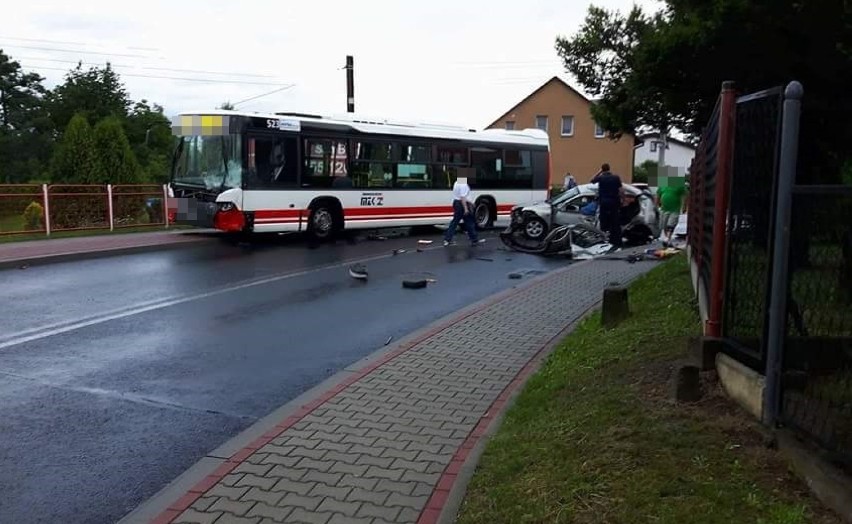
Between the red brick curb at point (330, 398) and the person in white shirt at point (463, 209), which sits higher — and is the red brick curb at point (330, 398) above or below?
below

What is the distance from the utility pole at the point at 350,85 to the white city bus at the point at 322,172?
10443 mm

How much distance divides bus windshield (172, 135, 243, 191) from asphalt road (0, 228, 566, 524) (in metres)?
2.70

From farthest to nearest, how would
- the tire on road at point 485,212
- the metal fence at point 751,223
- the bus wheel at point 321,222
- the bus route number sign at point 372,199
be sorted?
the tire on road at point 485,212, the bus route number sign at point 372,199, the bus wheel at point 321,222, the metal fence at point 751,223

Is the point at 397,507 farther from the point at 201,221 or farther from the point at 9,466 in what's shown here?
the point at 201,221

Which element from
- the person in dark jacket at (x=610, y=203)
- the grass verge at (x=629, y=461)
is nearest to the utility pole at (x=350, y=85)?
the person in dark jacket at (x=610, y=203)

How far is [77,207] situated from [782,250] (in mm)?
19907

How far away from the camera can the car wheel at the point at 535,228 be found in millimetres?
18031

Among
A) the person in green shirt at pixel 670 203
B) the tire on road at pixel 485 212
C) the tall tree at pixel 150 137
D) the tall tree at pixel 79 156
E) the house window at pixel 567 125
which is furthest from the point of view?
the house window at pixel 567 125

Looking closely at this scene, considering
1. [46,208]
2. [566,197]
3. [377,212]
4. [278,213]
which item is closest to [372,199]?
[377,212]

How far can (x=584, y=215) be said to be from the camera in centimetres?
1808

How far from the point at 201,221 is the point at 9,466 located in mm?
13255

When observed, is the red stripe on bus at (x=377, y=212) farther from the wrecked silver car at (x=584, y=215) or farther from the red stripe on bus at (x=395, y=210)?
the wrecked silver car at (x=584, y=215)

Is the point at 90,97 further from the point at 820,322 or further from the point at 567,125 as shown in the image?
the point at 820,322

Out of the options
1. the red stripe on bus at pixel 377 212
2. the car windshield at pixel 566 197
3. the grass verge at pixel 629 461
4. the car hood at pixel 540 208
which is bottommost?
the grass verge at pixel 629 461
